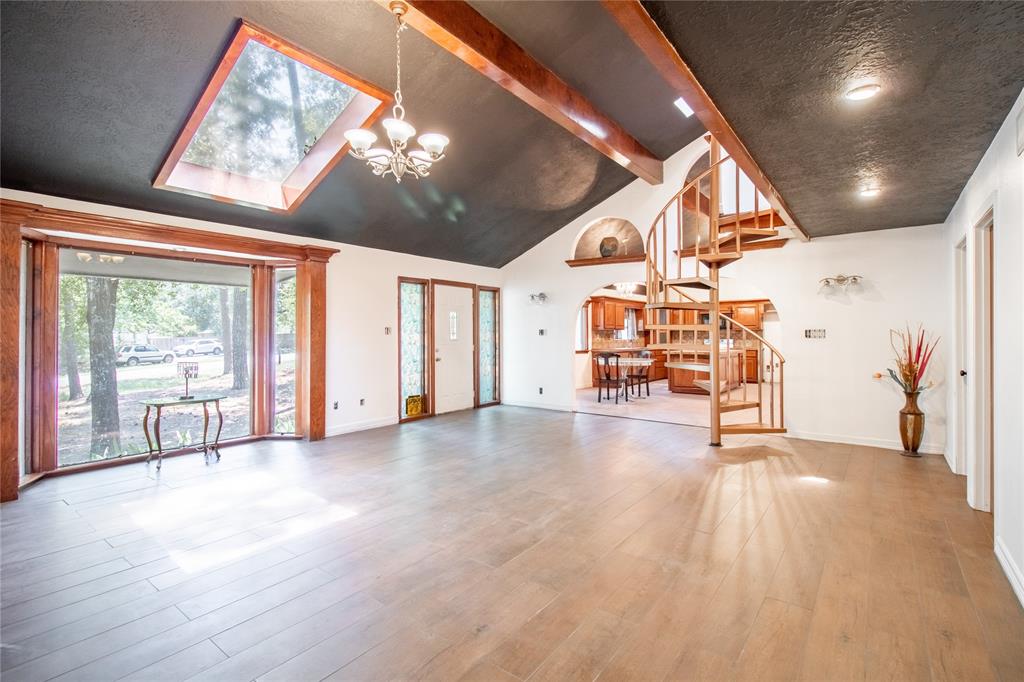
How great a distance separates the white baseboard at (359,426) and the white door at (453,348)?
971mm

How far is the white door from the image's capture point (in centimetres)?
752

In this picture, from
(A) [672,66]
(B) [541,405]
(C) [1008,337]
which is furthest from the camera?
(B) [541,405]

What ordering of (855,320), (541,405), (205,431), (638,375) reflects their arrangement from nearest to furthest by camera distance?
(205,431)
(855,320)
(541,405)
(638,375)

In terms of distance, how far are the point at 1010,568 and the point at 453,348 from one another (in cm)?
658

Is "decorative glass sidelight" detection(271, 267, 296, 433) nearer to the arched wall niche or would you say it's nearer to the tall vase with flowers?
the arched wall niche

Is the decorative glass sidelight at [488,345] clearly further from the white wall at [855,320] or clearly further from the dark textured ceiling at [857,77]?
the dark textured ceiling at [857,77]

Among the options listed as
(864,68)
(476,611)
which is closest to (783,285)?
(864,68)

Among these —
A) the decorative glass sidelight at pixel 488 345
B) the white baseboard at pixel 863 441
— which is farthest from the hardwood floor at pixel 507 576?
the decorative glass sidelight at pixel 488 345

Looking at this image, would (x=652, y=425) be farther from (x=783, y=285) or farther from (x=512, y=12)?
(x=512, y=12)

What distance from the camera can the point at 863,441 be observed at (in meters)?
5.31

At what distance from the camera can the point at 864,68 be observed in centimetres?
208

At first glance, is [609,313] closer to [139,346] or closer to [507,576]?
[139,346]

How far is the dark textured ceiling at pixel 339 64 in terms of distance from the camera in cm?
294

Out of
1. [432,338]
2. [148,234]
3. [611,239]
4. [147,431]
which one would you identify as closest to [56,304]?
[148,234]
